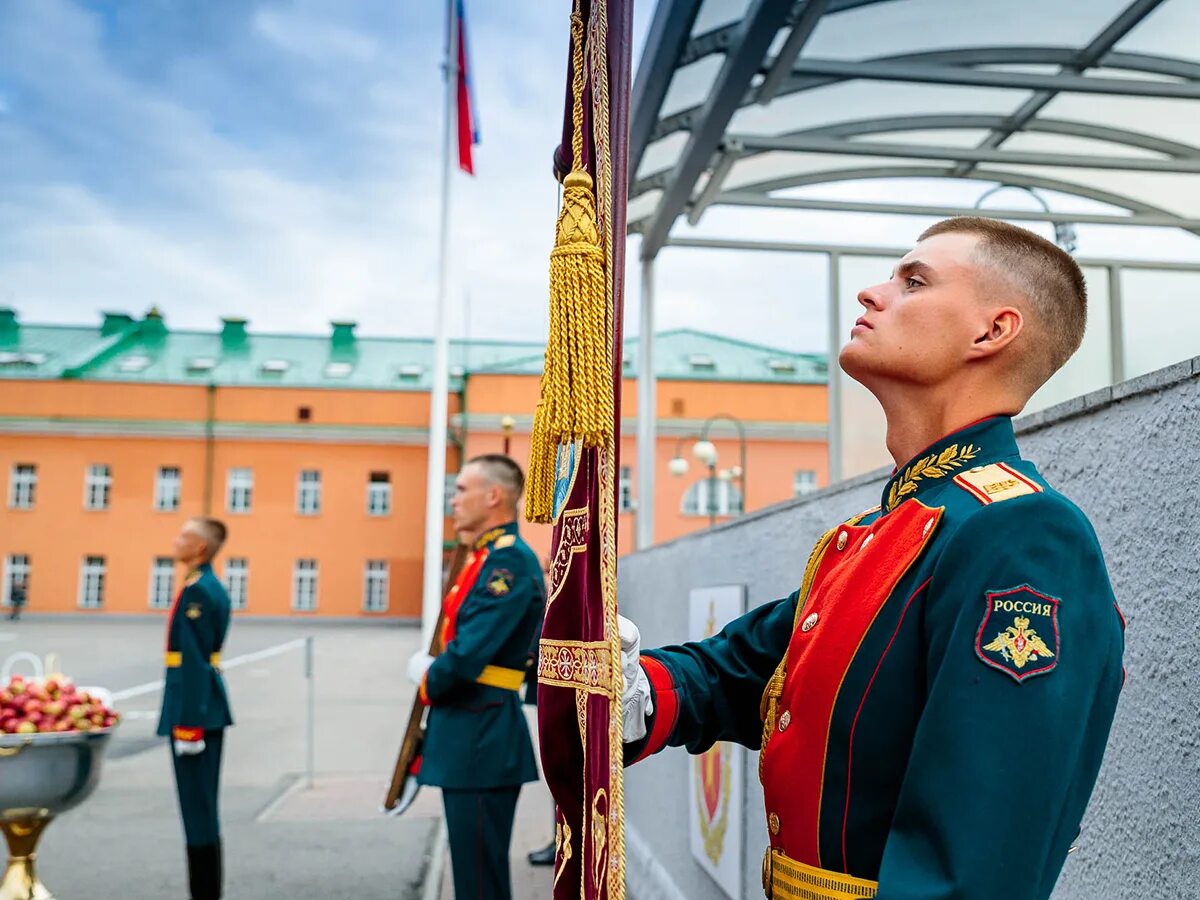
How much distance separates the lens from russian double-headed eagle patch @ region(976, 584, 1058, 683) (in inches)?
43.3

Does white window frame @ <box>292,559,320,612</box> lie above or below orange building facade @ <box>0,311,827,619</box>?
below

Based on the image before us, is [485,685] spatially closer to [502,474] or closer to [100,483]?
[502,474]

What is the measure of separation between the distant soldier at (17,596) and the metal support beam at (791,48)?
35993 millimetres

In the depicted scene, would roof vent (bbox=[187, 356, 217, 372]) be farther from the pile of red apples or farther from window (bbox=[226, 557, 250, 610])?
the pile of red apples

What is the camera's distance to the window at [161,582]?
3759 cm

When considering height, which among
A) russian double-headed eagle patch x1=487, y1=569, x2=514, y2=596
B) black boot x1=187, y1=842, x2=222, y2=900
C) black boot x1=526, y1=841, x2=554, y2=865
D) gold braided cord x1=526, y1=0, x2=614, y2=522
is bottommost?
black boot x1=526, y1=841, x2=554, y2=865

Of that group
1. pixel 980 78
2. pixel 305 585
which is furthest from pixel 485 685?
pixel 305 585

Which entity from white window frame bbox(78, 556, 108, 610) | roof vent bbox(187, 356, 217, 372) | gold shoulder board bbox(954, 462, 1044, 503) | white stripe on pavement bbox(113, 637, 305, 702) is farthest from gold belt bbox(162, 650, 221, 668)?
roof vent bbox(187, 356, 217, 372)

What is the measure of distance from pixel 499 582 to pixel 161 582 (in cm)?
3658

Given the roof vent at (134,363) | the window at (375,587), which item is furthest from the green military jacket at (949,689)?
the roof vent at (134,363)

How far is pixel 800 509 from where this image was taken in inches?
124

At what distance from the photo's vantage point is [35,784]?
3902 millimetres

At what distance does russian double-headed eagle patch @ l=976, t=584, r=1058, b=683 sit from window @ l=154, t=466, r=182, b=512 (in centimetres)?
3972

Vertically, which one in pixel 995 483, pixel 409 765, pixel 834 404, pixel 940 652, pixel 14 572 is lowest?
pixel 409 765
